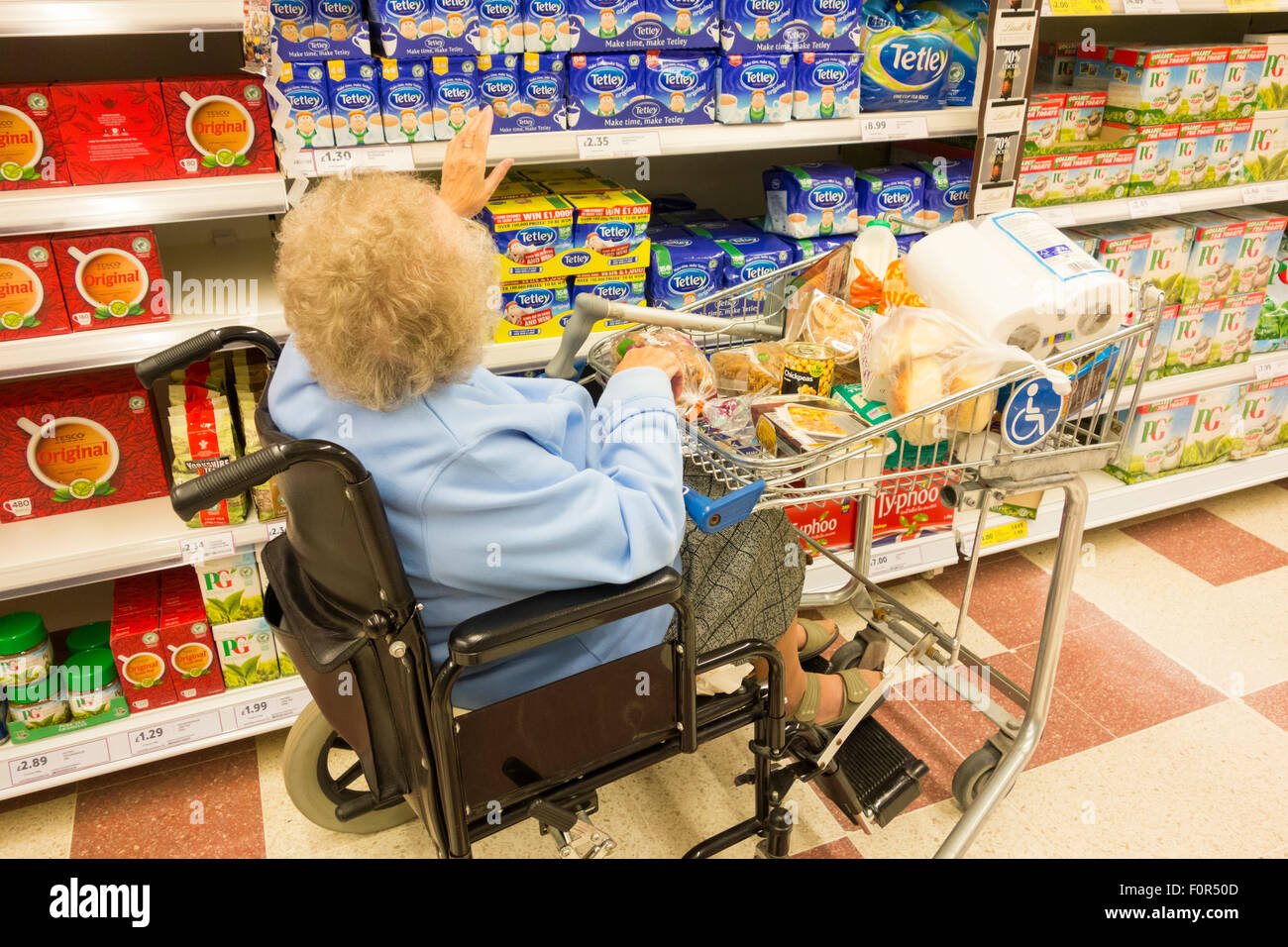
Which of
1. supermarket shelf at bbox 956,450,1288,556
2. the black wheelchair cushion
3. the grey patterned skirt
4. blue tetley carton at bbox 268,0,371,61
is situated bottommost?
supermarket shelf at bbox 956,450,1288,556

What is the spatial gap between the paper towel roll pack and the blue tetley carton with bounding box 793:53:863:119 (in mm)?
752

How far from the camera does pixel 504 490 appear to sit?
1159mm

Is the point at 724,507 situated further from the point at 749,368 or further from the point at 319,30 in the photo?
the point at 319,30

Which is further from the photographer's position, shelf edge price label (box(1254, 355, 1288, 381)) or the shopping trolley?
shelf edge price label (box(1254, 355, 1288, 381))

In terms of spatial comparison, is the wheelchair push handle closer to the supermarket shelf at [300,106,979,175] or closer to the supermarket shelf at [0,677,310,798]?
the supermarket shelf at [300,106,979,175]

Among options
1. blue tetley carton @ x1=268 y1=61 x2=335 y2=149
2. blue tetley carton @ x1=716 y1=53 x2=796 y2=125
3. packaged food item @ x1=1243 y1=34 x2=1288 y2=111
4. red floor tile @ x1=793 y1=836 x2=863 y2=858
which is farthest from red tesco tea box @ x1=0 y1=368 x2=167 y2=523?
packaged food item @ x1=1243 y1=34 x2=1288 y2=111

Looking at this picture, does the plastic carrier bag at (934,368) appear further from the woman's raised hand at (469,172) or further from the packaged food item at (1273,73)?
the packaged food item at (1273,73)

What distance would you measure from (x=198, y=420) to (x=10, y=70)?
33.0 inches

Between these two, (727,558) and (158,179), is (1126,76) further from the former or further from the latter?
(158,179)

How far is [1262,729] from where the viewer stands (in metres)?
2.21

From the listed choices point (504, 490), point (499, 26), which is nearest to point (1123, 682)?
point (504, 490)

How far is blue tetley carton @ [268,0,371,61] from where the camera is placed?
1.74 metres

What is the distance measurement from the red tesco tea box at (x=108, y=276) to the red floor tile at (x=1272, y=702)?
8.60ft

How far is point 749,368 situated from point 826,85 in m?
0.91
